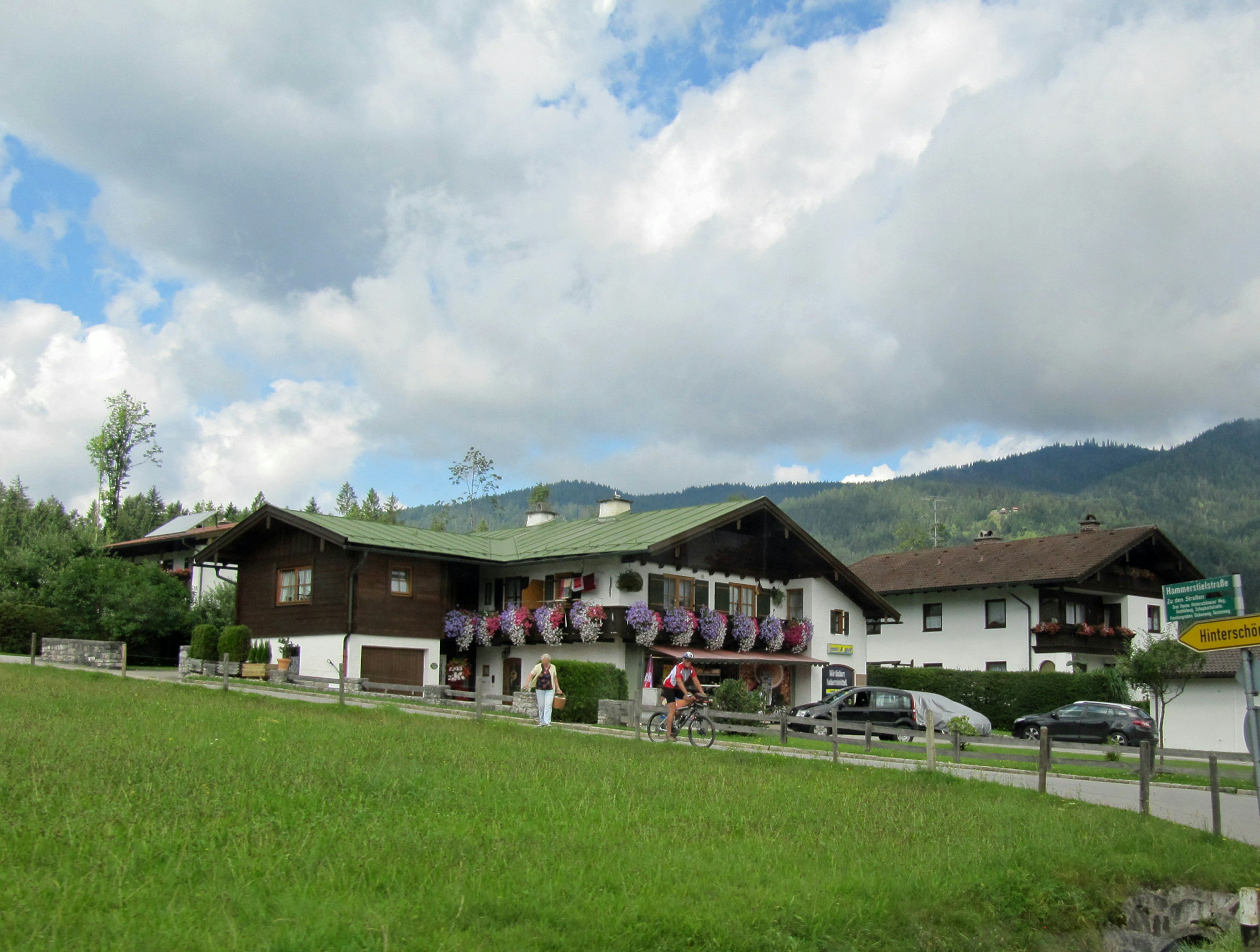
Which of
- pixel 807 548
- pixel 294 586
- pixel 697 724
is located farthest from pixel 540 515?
pixel 697 724

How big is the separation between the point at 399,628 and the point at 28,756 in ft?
82.5

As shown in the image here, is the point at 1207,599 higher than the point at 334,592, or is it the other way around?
the point at 334,592

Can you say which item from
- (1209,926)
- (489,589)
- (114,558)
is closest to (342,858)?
(1209,926)

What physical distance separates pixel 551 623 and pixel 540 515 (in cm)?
1404

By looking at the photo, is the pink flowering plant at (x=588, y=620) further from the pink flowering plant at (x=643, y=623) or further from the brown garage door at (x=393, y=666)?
the brown garage door at (x=393, y=666)

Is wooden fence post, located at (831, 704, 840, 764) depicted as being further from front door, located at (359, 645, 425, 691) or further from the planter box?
the planter box

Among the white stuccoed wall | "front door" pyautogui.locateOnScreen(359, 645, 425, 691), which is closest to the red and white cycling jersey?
"front door" pyautogui.locateOnScreen(359, 645, 425, 691)

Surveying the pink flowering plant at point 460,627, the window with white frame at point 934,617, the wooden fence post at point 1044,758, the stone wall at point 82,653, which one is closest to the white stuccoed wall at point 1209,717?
the window with white frame at point 934,617

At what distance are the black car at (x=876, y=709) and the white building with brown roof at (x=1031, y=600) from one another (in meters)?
14.7

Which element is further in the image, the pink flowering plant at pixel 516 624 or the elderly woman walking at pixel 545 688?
the pink flowering plant at pixel 516 624

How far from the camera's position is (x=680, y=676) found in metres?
23.1

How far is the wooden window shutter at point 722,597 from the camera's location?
40.0m

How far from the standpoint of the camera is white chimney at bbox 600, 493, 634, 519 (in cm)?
4466

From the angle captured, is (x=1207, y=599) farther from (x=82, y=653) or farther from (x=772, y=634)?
(x=82, y=653)
